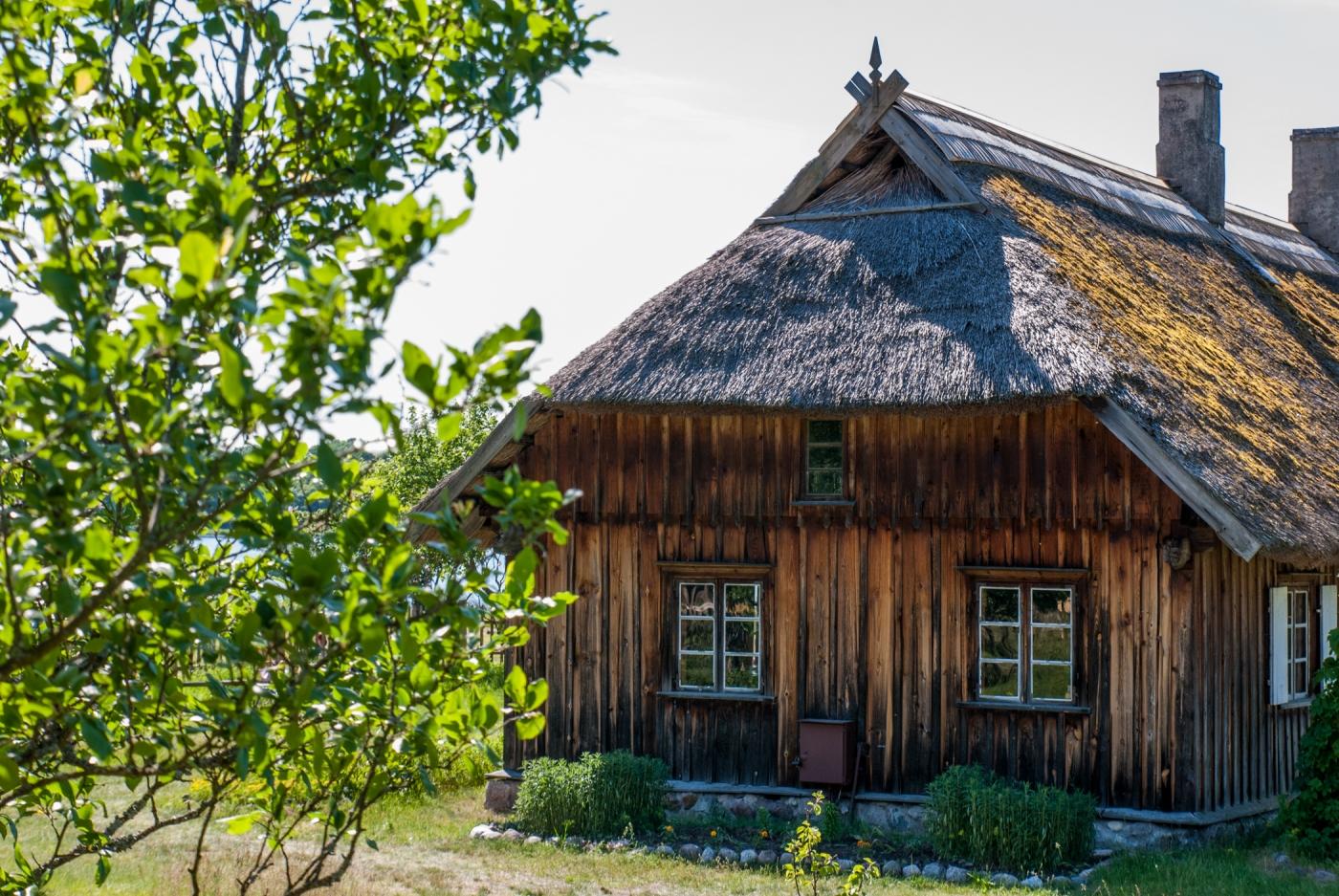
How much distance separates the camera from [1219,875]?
34.0 ft

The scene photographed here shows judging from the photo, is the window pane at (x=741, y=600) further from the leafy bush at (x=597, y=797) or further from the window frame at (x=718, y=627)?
the leafy bush at (x=597, y=797)

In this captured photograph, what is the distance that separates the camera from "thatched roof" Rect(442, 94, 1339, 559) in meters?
11.5

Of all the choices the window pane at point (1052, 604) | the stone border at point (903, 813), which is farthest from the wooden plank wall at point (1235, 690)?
the window pane at point (1052, 604)

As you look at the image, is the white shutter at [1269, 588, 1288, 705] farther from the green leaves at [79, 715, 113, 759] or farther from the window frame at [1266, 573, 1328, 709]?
the green leaves at [79, 715, 113, 759]

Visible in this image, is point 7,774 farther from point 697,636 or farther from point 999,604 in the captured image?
point 697,636

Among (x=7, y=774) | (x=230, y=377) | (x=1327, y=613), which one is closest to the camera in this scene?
(x=230, y=377)

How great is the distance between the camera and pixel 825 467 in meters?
13.0

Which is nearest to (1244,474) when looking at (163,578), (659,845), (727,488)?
(727,488)

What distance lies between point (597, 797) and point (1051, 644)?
12.2 ft

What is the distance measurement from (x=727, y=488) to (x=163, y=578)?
9.83m

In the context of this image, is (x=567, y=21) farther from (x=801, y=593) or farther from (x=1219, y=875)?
(x=801, y=593)

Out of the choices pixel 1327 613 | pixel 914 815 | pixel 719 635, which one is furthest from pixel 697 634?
pixel 1327 613

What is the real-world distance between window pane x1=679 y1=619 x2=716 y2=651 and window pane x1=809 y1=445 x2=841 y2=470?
161 centimetres

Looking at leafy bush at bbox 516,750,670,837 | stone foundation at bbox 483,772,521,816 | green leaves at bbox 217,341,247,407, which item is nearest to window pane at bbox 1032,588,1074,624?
leafy bush at bbox 516,750,670,837
